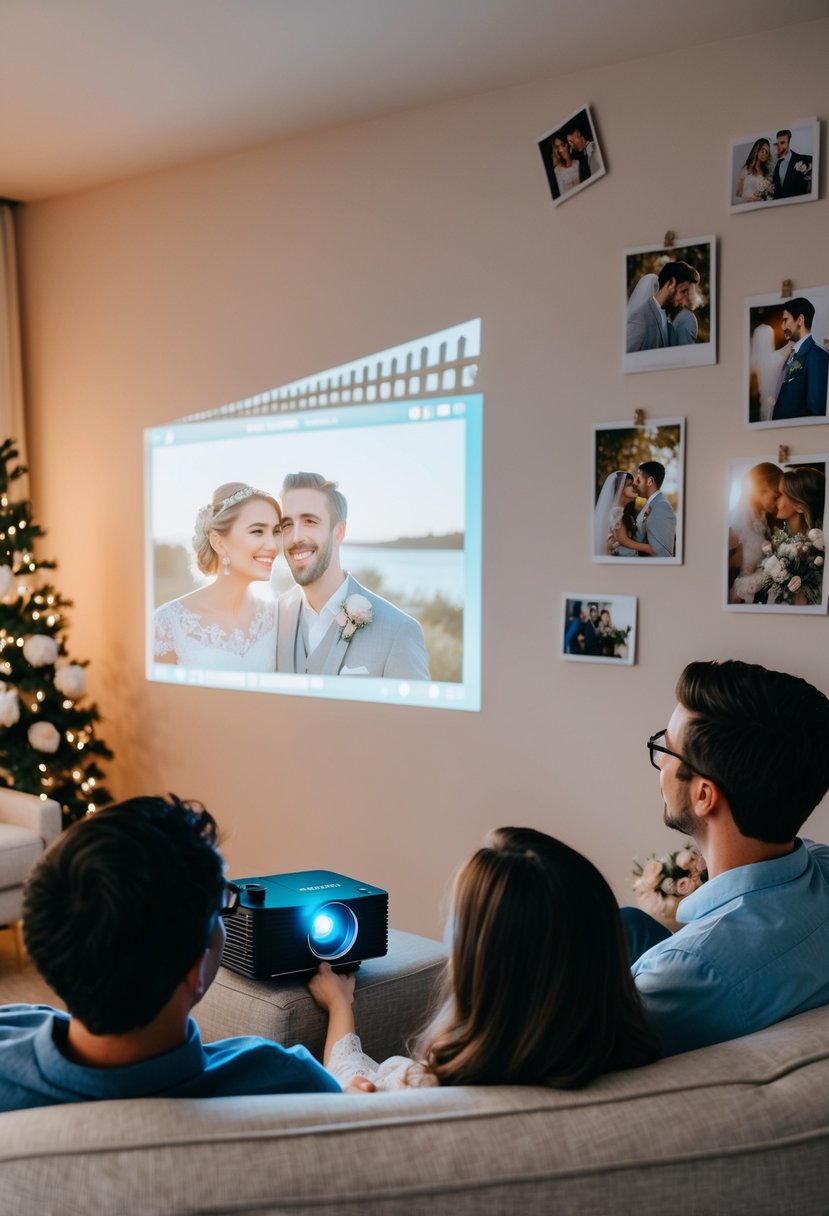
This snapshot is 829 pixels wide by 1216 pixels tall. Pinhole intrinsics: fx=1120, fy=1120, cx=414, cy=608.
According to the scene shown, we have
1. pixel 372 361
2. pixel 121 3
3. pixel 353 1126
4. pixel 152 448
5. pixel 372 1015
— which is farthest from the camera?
pixel 152 448

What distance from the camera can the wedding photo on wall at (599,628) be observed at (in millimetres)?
3199

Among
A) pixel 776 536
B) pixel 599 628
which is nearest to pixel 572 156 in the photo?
pixel 776 536

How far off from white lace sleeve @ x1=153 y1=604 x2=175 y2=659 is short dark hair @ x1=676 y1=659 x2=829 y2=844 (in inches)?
119

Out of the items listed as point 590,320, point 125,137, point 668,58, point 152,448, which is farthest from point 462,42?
point 152,448

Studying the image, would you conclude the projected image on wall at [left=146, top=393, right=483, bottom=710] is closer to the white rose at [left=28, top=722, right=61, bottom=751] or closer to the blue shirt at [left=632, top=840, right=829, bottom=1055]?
the white rose at [left=28, top=722, right=61, bottom=751]

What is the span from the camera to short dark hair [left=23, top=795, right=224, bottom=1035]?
3.49ft

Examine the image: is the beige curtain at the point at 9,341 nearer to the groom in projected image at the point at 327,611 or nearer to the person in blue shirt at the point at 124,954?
the groom in projected image at the point at 327,611

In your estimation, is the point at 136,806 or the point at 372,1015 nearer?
the point at 136,806

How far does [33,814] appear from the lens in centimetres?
385

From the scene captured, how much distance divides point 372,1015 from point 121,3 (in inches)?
102

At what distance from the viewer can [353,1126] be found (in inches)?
39.9

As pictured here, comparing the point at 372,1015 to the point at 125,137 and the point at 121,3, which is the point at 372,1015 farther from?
the point at 125,137

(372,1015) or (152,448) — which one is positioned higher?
(152,448)

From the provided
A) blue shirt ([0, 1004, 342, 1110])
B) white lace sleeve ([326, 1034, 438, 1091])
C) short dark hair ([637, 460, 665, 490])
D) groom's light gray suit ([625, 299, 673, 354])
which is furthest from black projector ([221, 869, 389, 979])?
groom's light gray suit ([625, 299, 673, 354])
